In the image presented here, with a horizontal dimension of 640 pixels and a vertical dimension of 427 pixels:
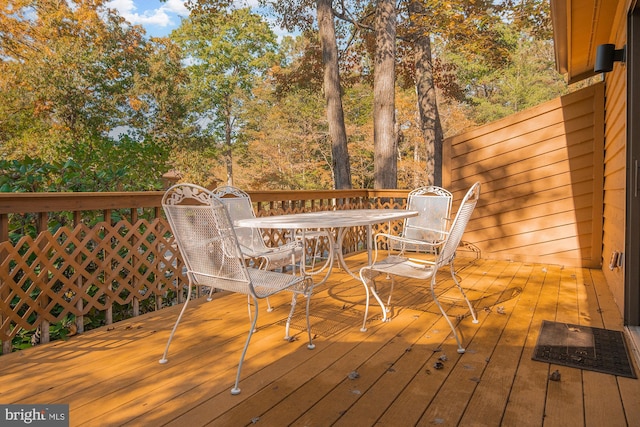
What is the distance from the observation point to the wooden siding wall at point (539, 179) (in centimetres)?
456

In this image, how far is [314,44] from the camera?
1218 cm

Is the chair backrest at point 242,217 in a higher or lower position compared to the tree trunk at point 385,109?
lower

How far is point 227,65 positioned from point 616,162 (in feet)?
59.4

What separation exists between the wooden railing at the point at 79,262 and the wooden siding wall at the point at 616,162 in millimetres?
3354

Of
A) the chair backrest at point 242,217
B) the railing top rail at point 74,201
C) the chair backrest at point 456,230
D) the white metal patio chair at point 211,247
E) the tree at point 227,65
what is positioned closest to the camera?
the white metal patio chair at point 211,247

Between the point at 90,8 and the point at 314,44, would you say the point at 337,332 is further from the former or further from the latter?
the point at 90,8

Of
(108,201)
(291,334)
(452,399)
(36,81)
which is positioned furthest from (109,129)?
(452,399)

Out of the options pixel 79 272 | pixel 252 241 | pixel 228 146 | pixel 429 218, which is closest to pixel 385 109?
pixel 429 218

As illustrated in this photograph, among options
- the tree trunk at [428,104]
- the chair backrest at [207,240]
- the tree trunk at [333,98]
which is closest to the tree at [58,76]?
the tree trunk at [333,98]

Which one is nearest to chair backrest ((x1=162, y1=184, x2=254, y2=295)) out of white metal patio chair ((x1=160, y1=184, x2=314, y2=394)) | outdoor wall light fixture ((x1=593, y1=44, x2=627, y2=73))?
white metal patio chair ((x1=160, y1=184, x2=314, y2=394))

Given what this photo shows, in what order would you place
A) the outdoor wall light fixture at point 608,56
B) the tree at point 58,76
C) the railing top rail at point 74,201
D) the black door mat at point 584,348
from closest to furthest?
the black door mat at point 584,348 < the railing top rail at point 74,201 < the outdoor wall light fixture at point 608,56 < the tree at point 58,76

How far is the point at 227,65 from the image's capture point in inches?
747

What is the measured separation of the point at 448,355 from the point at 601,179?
3417 millimetres

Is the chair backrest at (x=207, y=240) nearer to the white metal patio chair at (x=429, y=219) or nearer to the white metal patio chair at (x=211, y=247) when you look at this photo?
the white metal patio chair at (x=211, y=247)
